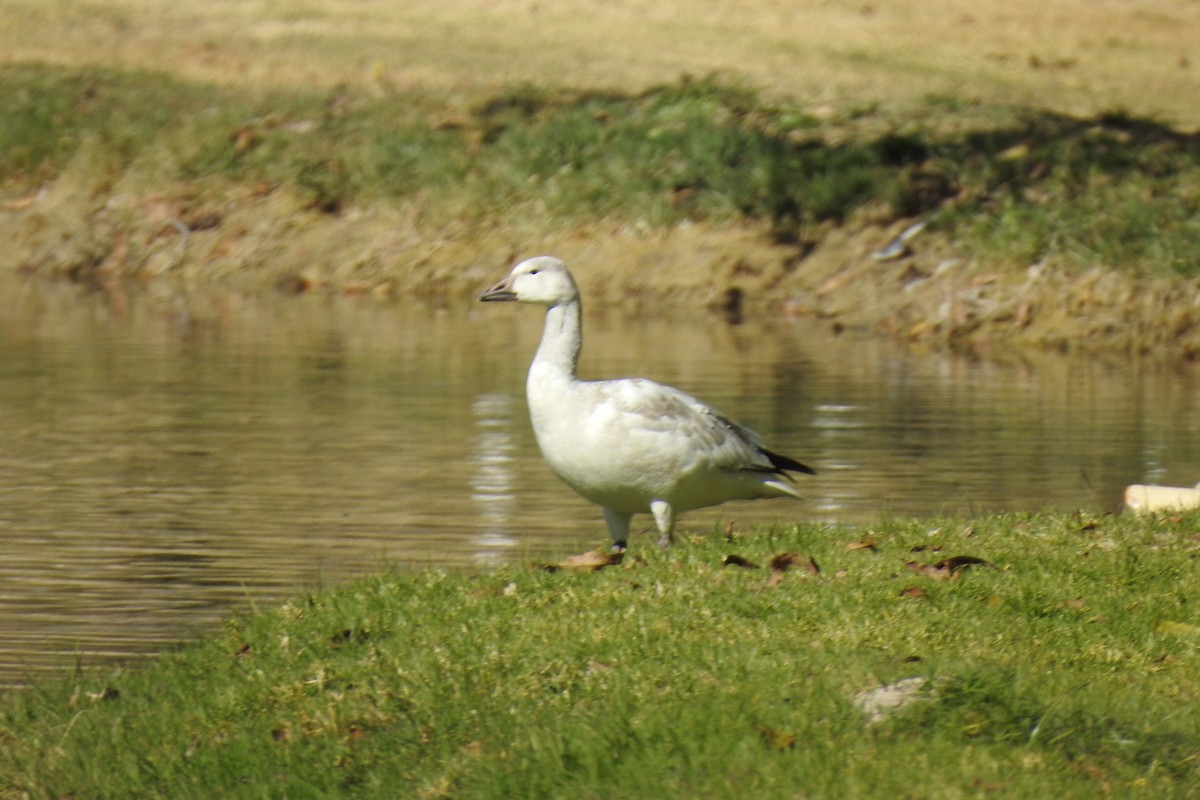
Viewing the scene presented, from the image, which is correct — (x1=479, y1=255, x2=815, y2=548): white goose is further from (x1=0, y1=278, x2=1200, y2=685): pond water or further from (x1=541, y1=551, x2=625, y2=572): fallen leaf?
(x1=541, y1=551, x2=625, y2=572): fallen leaf

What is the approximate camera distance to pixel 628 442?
8.71 meters

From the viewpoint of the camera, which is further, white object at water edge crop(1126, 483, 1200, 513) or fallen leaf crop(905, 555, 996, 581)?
white object at water edge crop(1126, 483, 1200, 513)

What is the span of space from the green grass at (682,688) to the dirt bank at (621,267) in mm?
10342

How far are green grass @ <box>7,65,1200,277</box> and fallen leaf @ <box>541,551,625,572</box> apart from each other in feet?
37.0

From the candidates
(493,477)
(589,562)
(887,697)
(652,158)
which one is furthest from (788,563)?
(652,158)

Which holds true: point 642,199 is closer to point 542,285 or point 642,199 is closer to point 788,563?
point 542,285

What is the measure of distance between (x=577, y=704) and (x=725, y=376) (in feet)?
32.3

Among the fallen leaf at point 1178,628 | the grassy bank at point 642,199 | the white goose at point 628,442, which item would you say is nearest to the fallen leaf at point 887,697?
the fallen leaf at point 1178,628

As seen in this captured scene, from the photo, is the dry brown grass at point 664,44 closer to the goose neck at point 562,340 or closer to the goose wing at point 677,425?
the goose neck at point 562,340

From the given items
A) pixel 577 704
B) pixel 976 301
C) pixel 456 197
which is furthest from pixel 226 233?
pixel 577 704

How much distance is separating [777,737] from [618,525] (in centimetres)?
338

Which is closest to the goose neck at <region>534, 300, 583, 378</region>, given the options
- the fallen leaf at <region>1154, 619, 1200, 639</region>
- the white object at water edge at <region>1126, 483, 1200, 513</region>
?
the white object at water edge at <region>1126, 483, 1200, 513</region>

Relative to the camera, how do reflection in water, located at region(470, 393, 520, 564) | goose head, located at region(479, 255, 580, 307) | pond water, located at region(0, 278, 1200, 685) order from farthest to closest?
reflection in water, located at region(470, 393, 520, 564) → pond water, located at region(0, 278, 1200, 685) → goose head, located at region(479, 255, 580, 307)

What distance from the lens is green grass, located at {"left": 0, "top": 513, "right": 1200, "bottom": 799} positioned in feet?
19.4
